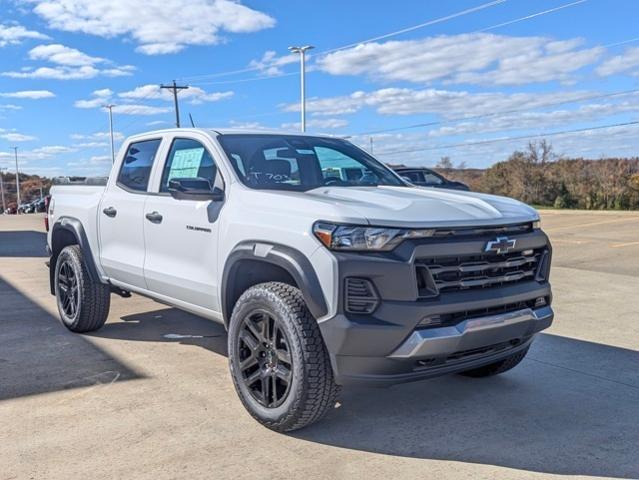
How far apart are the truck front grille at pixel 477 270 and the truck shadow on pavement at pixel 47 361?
2.63 metres

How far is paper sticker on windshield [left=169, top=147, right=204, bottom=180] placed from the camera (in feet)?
15.5

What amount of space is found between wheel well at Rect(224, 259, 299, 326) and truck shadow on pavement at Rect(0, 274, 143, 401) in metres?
1.26

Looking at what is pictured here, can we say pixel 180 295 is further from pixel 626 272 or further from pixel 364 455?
pixel 626 272

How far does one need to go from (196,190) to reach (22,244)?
14.3m

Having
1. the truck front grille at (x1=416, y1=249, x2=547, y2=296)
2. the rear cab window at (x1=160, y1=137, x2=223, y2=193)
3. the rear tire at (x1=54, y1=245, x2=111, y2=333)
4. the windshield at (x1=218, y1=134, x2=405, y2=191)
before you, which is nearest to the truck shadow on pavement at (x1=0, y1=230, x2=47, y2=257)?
the rear tire at (x1=54, y1=245, x2=111, y2=333)

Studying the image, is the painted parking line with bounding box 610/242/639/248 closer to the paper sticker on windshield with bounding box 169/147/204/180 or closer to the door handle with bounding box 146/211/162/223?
the paper sticker on windshield with bounding box 169/147/204/180

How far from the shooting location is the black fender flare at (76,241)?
5.78 m

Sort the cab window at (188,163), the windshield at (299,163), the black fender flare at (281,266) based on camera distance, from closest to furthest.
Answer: the black fender flare at (281,266)
the windshield at (299,163)
the cab window at (188,163)

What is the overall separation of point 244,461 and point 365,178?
8.04ft

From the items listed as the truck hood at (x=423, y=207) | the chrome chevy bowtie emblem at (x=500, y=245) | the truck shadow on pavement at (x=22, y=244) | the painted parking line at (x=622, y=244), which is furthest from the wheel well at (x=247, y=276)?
the painted parking line at (x=622, y=244)

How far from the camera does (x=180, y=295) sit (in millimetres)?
4641

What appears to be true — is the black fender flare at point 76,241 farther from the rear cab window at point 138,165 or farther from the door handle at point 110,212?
the rear cab window at point 138,165

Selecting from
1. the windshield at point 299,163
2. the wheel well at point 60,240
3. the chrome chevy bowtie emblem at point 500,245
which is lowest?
the wheel well at point 60,240

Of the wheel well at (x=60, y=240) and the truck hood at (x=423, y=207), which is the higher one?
the truck hood at (x=423, y=207)
